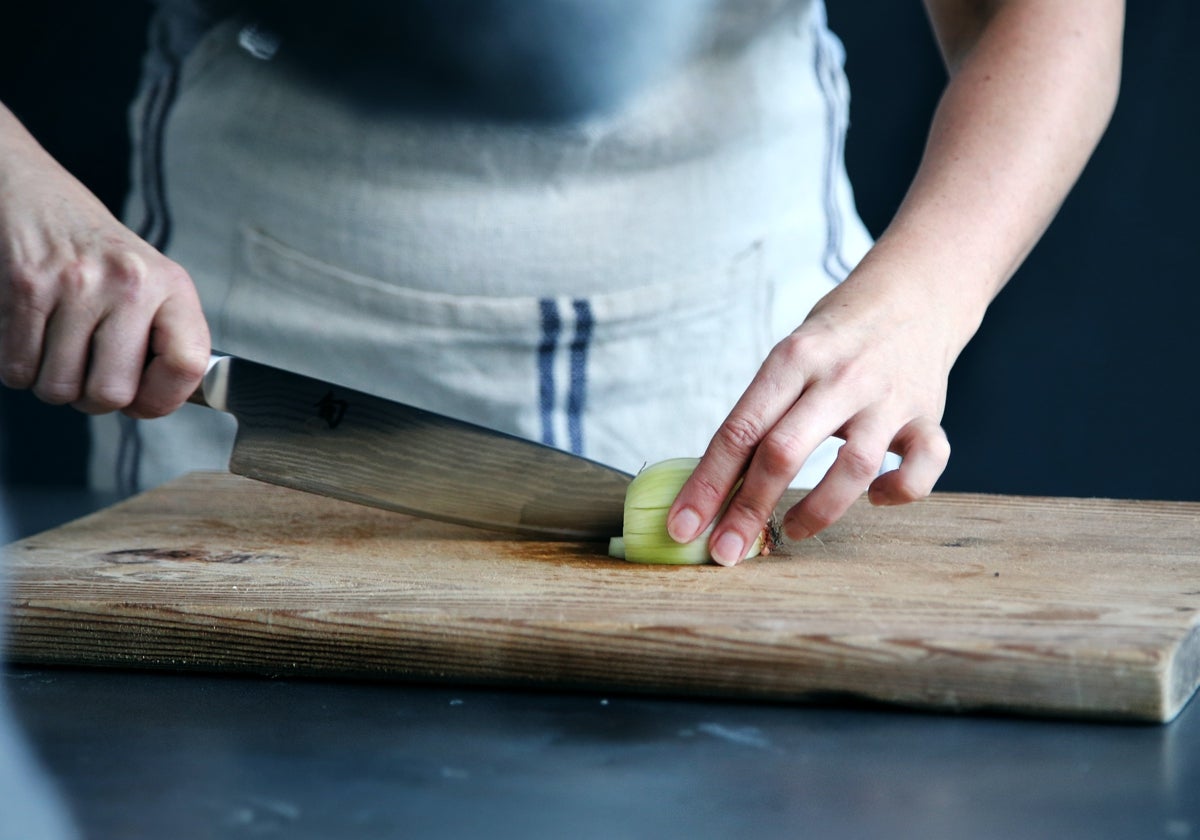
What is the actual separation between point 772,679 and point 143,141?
0.89m

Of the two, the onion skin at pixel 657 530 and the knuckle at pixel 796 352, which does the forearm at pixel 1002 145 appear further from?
the onion skin at pixel 657 530

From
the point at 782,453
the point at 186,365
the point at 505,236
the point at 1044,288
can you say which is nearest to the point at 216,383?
the point at 186,365

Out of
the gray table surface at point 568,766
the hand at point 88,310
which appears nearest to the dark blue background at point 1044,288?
the hand at point 88,310

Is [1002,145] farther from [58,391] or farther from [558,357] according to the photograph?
[58,391]

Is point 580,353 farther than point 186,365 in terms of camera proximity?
Yes

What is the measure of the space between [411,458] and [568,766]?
16.6 inches

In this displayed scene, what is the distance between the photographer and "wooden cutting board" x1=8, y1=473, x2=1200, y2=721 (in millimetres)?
708

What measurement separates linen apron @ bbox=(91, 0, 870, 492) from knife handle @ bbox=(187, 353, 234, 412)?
24 centimetres

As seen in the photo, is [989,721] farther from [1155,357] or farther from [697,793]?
[1155,357]

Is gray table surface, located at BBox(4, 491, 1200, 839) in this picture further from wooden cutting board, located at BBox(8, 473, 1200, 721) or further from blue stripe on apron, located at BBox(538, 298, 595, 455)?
blue stripe on apron, located at BBox(538, 298, 595, 455)

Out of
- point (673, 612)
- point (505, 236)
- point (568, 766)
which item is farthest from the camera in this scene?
point (505, 236)

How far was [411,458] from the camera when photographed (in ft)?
3.30

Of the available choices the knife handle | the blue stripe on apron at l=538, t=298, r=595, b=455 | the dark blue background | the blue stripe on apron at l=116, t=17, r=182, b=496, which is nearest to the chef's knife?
the knife handle

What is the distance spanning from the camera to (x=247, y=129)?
124 cm
